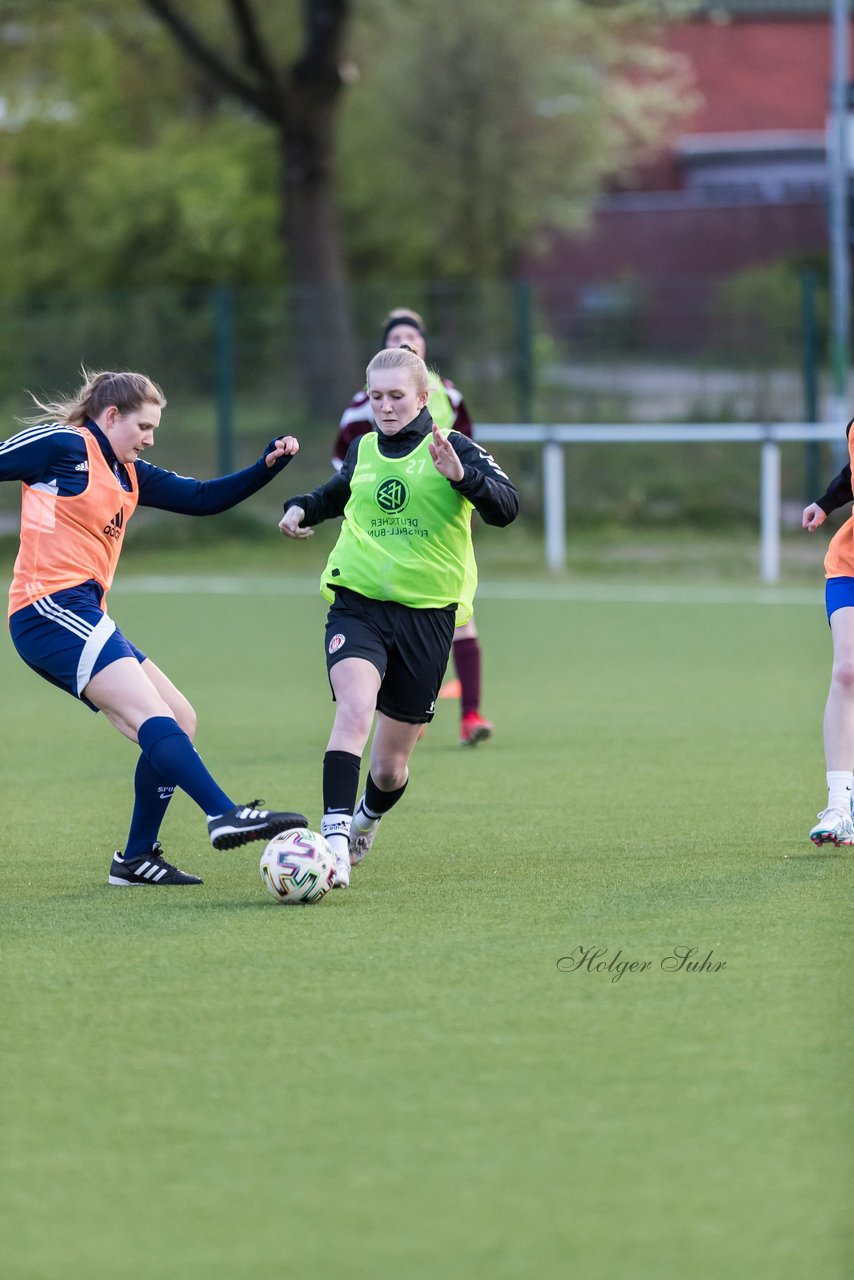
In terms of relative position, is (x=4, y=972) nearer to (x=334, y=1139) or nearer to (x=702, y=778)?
(x=334, y=1139)

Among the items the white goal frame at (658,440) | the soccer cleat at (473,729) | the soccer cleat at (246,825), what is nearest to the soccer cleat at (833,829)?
the soccer cleat at (246,825)

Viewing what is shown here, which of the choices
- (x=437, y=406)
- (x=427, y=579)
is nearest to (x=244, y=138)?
(x=437, y=406)

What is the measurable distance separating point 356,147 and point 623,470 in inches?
833

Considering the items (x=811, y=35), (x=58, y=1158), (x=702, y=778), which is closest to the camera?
(x=58, y=1158)

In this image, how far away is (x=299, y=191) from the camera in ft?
79.0

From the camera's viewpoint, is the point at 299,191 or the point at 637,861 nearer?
the point at 637,861

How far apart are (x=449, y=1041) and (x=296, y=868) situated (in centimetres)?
151

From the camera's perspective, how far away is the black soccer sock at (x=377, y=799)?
A: 6.33 meters

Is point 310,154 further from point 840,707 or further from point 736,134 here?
point 736,134

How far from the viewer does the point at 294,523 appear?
6.19 m

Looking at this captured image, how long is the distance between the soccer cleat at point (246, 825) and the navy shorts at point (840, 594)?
83.4 inches

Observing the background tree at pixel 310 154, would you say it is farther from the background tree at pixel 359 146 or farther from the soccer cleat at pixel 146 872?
the soccer cleat at pixel 146 872

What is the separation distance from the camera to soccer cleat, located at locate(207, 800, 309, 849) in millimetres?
5531

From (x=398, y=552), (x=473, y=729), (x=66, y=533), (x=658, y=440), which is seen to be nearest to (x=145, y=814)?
(x=66, y=533)
